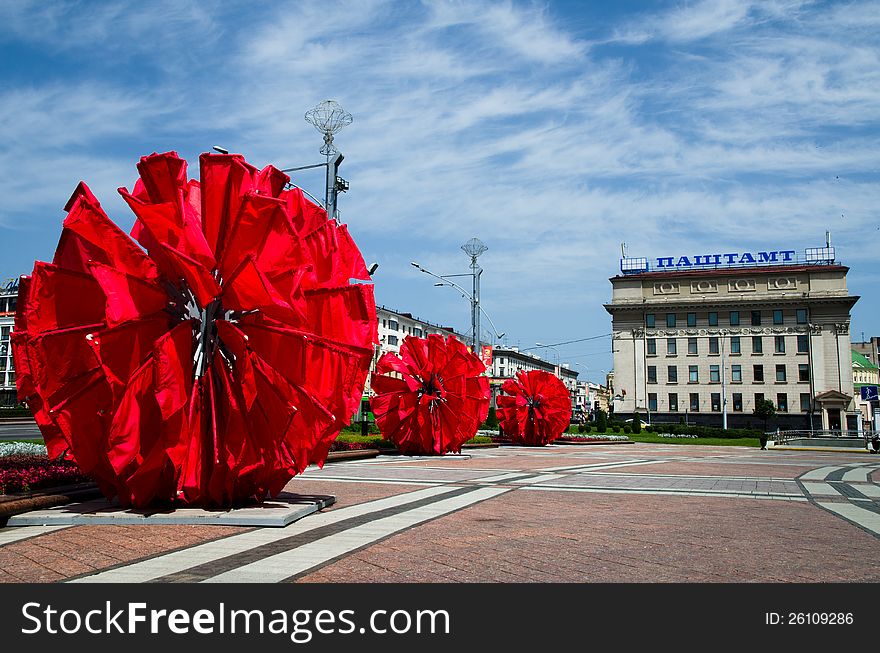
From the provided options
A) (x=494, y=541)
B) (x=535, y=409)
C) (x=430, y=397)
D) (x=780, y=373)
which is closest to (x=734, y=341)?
(x=780, y=373)

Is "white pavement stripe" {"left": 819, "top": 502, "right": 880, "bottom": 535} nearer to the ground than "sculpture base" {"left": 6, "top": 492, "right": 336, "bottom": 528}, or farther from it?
nearer to the ground

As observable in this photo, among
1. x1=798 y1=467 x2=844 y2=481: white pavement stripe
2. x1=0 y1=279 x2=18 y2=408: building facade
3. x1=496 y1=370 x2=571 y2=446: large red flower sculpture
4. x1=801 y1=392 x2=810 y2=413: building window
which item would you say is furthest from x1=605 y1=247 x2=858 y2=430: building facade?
x1=0 y1=279 x2=18 y2=408: building facade

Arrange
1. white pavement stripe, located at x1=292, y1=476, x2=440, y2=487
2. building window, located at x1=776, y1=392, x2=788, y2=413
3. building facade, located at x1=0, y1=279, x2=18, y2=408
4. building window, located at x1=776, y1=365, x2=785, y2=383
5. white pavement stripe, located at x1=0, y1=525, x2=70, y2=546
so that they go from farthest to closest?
building facade, located at x1=0, y1=279, x2=18, y2=408
building window, located at x1=776, y1=365, x2=785, y2=383
building window, located at x1=776, y1=392, x2=788, y2=413
white pavement stripe, located at x1=292, y1=476, x2=440, y2=487
white pavement stripe, located at x1=0, y1=525, x2=70, y2=546

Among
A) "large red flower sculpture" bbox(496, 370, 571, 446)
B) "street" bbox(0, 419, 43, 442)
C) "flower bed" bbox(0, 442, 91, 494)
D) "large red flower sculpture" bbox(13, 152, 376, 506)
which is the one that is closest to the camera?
"large red flower sculpture" bbox(13, 152, 376, 506)

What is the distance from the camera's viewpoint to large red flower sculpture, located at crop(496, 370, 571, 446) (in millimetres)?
36000

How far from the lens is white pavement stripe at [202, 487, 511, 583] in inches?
244

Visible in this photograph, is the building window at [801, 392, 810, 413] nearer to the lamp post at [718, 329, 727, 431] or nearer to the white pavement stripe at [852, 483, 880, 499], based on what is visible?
the lamp post at [718, 329, 727, 431]

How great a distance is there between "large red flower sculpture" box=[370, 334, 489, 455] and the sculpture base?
14066 millimetres

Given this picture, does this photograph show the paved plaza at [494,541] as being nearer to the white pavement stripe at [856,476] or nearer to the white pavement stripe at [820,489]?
the white pavement stripe at [820,489]

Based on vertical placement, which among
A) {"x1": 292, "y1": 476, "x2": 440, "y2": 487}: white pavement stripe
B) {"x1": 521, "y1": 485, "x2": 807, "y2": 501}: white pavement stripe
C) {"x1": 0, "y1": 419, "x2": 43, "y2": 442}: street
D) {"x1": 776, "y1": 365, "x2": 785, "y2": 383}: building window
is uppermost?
{"x1": 776, "y1": 365, "x2": 785, "y2": 383}: building window

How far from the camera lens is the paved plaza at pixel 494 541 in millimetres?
6379

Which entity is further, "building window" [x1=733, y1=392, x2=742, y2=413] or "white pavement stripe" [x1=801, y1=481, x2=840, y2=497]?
"building window" [x1=733, y1=392, x2=742, y2=413]
